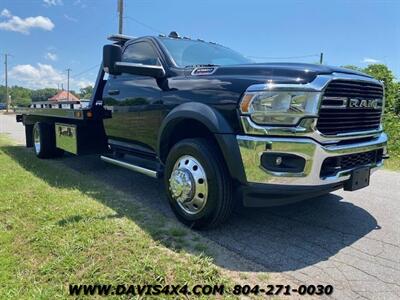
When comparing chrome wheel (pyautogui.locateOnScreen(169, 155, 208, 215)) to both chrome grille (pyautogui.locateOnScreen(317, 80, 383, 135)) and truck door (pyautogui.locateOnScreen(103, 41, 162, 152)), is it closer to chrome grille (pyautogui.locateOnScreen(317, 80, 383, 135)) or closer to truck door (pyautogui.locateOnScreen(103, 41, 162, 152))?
truck door (pyautogui.locateOnScreen(103, 41, 162, 152))

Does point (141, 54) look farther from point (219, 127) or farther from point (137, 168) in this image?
point (219, 127)

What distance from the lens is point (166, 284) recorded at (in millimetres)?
2602

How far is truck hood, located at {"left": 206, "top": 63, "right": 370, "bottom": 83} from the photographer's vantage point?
3.06 m

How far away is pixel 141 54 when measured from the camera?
4.90 metres

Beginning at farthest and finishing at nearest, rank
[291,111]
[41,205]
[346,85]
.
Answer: [41,205]
[346,85]
[291,111]

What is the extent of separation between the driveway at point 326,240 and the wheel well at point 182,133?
722mm

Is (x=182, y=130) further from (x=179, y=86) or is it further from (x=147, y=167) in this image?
(x=147, y=167)

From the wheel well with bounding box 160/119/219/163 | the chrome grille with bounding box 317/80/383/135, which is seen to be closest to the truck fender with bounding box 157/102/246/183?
the wheel well with bounding box 160/119/219/163

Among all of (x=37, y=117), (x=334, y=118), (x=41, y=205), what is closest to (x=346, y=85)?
(x=334, y=118)

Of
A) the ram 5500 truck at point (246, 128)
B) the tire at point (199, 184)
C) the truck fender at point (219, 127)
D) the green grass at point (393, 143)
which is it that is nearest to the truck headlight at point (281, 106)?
the ram 5500 truck at point (246, 128)

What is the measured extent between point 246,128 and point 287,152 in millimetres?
394

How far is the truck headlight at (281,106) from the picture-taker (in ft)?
9.82

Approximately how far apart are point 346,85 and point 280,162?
3.02 ft

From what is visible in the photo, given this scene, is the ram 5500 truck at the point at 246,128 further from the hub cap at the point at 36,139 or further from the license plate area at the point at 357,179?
the hub cap at the point at 36,139
